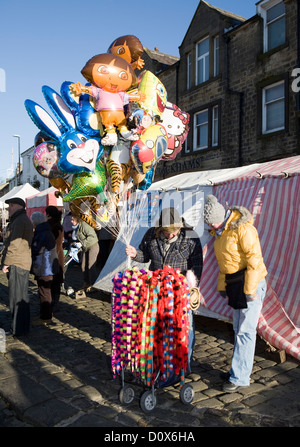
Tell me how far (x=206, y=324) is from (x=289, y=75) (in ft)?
30.9

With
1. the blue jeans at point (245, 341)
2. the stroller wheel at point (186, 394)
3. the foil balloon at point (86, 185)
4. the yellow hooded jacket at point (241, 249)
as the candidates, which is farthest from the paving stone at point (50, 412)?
the foil balloon at point (86, 185)

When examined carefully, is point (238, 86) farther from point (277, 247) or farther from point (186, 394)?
point (186, 394)

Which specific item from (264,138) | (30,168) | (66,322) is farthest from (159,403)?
(30,168)

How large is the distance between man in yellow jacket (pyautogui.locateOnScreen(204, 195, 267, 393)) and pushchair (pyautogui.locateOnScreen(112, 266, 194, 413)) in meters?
0.62

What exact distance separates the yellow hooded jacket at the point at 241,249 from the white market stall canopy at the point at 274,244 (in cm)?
125

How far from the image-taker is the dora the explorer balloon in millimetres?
4793

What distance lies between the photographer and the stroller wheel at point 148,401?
311 cm

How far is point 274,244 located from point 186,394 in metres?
2.42

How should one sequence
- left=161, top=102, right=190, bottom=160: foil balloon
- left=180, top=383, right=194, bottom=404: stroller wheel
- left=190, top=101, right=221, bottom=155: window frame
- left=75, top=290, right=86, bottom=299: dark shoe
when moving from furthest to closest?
left=190, top=101, right=221, bottom=155: window frame → left=75, top=290, right=86, bottom=299: dark shoe → left=161, top=102, right=190, bottom=160: foil balloon → left=180, top=383, right=194, bottom=404: stroller wheel

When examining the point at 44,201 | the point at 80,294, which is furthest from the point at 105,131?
the point at 44,201

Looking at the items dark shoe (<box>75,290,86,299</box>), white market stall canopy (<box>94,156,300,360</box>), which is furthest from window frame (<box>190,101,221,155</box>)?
white market stall canopy (<box>94,156,300,360</box>)

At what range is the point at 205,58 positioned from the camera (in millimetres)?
15531

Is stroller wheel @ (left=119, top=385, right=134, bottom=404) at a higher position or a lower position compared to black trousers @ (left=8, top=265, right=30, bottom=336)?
lower

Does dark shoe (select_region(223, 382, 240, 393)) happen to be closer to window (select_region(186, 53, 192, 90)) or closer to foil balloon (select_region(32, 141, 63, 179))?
foil balloon (select_region(32, 141, 63, 179))
